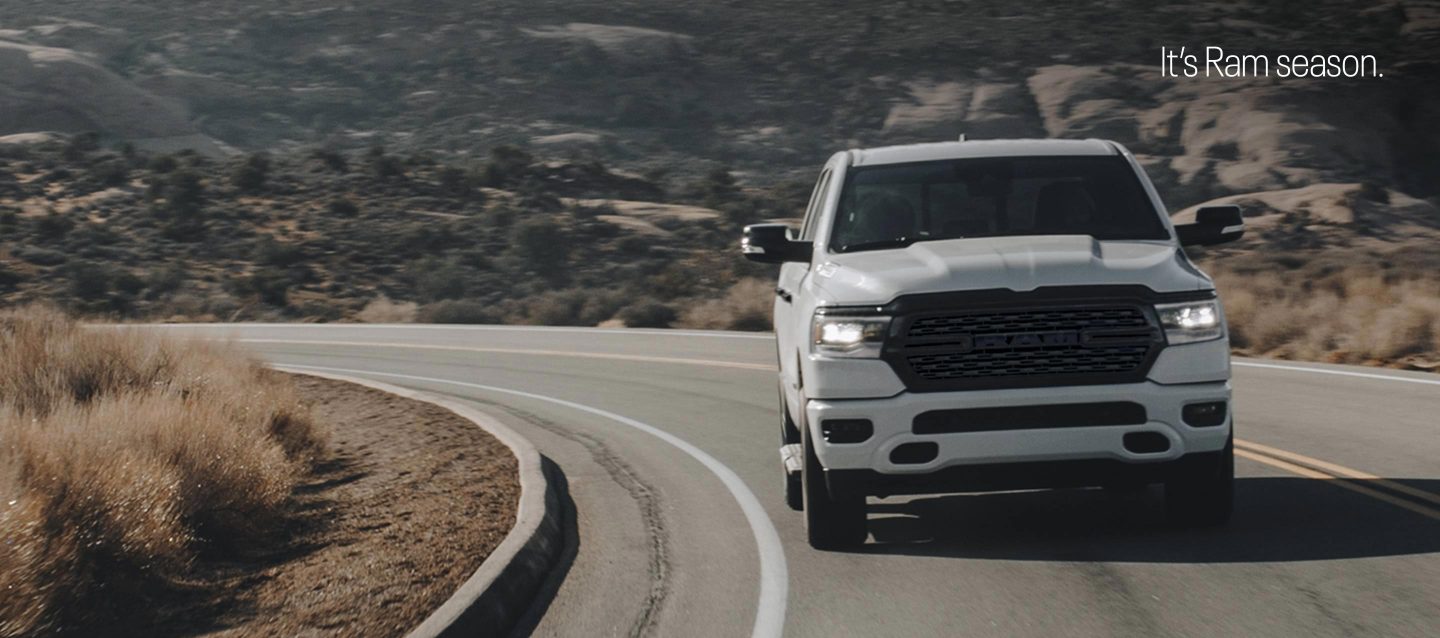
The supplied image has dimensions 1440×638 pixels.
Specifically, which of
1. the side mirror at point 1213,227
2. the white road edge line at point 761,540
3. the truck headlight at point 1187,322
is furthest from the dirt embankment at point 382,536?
the side mirror at point 1213,227

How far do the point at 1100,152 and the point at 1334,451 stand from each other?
3.20 meters

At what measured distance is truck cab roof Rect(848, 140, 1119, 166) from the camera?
896 centimetres

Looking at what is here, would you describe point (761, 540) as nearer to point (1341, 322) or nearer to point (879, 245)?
point (879, 245)

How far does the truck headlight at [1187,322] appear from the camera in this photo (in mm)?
7258

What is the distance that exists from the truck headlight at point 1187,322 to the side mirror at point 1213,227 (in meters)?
1.21

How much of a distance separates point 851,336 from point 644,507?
9.17 ft

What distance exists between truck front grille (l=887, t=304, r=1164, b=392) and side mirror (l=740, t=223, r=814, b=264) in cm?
169

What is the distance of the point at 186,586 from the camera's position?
7.41 metres

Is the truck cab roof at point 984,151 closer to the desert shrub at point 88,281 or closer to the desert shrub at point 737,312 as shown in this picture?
the desert shrub at point 737,312

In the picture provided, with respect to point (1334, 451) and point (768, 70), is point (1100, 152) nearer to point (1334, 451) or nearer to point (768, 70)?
point (1334, 451)

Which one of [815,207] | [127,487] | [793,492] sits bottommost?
[793,492]

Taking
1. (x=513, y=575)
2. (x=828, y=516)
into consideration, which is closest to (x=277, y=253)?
(x=828, y=516)

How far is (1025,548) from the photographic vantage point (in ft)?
25.4

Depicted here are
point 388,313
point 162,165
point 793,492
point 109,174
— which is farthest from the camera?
point 162,165
